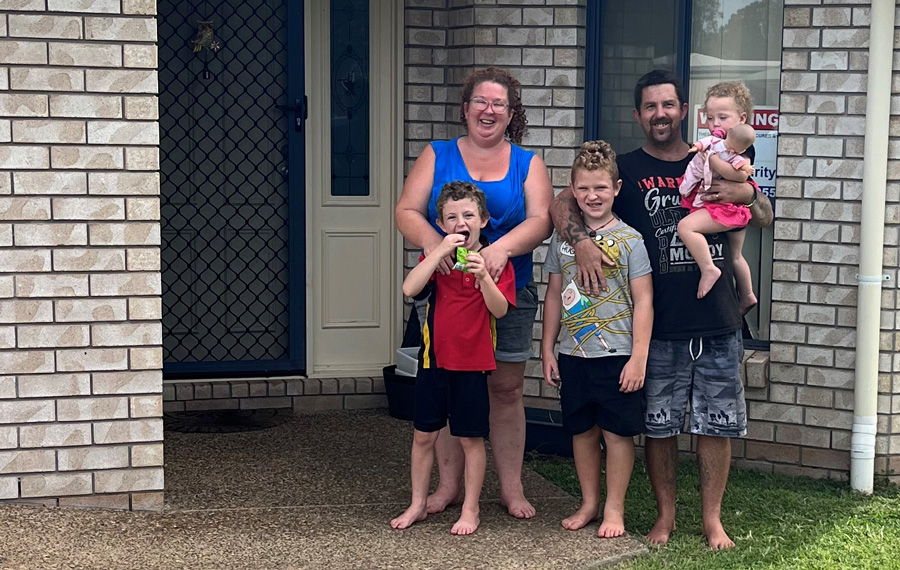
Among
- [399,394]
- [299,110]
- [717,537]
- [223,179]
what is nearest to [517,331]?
[717,537]

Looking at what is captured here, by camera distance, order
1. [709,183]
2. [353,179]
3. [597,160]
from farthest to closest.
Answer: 1. [353,179]
2. [597,160]
3. [709,183]

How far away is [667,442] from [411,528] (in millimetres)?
1069

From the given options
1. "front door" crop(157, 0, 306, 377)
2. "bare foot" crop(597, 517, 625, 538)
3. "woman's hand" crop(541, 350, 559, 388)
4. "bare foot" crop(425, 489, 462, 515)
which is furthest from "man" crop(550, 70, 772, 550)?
"front door" crop(157, 0, 306, 377)

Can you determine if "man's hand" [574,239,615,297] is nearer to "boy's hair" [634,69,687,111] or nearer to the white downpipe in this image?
"boy's hair" [634,69,687,111]

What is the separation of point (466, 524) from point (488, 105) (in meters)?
1.66

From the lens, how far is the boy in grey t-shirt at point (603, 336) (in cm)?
459

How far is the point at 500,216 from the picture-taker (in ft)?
15.9

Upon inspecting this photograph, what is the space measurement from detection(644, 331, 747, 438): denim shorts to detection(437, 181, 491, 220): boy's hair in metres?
0.84

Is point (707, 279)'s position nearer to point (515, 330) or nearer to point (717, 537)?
point (515, 330)

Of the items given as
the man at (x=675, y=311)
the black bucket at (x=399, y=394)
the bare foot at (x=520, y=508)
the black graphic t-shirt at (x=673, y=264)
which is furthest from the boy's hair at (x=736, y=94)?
the black bucket at (x=399, y=394)

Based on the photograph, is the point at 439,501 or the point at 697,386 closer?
the point at 697,386

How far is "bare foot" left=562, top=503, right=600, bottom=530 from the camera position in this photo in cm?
481

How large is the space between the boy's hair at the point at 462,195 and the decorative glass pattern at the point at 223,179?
2524 mm

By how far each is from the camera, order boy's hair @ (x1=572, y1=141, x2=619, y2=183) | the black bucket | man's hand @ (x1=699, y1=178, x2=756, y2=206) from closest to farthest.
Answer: man's hand @ (x1=699, y1=178, x2=756, y2=206)
boy's hair @ (x1=572, y1=141, x2=619, y2=183)
the black bucket
